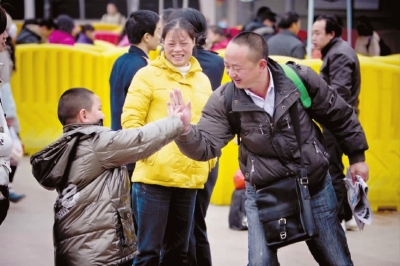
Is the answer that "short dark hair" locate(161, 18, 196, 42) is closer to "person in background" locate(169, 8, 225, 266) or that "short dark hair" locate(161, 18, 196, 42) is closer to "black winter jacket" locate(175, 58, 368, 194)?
"person in background" locate(169, 8, 225, 266)

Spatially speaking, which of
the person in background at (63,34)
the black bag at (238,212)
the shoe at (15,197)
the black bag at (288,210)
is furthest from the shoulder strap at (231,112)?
Result: the person in background at (63,34)

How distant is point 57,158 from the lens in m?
3.94

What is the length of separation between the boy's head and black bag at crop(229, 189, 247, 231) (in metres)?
3.26

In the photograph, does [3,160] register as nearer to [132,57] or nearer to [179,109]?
[179,109]

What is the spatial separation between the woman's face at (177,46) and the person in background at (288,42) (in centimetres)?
518

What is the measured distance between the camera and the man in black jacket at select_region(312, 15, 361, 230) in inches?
270

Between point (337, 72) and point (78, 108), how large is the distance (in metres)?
3.42

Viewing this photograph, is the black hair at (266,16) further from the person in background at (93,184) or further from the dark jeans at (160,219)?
the person in background at (93,184)

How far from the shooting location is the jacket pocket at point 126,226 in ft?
13.1

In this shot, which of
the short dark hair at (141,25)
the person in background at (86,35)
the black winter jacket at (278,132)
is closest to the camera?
→ the black winter jacket at (278,132)

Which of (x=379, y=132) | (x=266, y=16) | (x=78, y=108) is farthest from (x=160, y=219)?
→ (x=266, y=16)

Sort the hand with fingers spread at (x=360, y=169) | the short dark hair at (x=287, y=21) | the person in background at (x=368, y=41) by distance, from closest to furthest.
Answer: the hand with fingers spread at (x=360, y=169)
the person in background at (x=368, y=41)
the short dark hair at (x=287, y=21)

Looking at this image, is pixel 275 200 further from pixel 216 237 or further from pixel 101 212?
pixel 216 237

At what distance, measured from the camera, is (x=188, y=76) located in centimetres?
494
